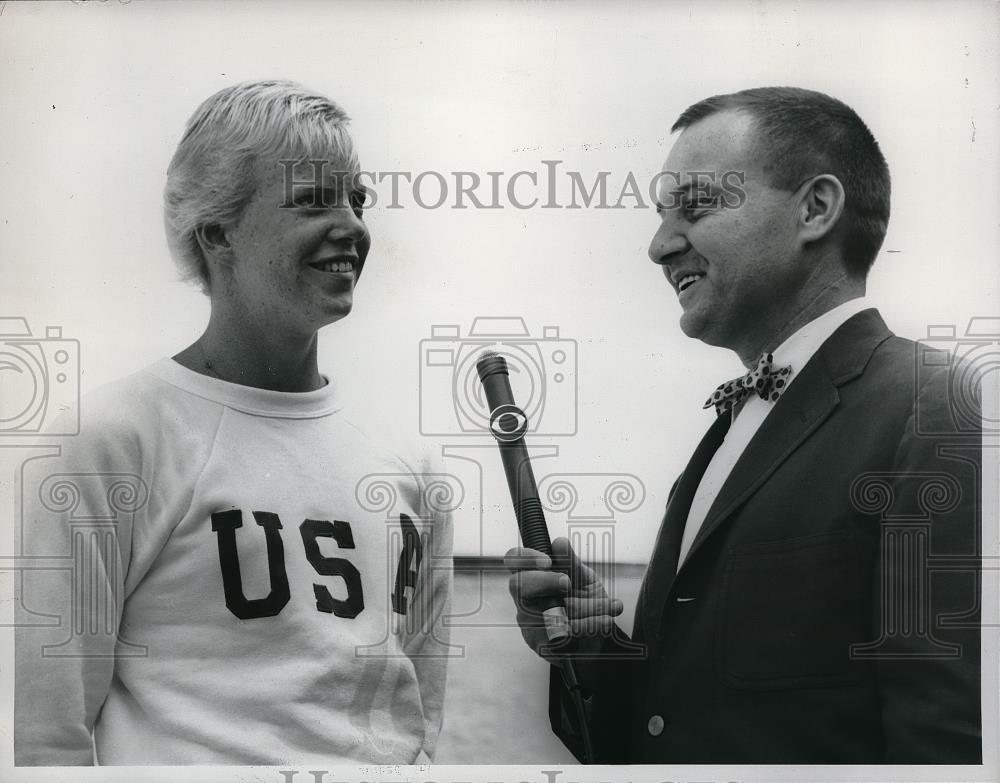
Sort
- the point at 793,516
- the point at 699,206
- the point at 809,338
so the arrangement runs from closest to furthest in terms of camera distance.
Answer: the point at 793,516 → the point at 809,338 → the point at 699,206

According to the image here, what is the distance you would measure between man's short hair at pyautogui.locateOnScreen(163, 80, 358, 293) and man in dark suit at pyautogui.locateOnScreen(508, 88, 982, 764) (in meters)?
0.92

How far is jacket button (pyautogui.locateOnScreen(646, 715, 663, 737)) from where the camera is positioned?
349 centimetres

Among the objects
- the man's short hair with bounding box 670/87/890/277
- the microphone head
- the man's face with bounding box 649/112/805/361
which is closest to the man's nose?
the man's face with bounding box 649/112/805/361

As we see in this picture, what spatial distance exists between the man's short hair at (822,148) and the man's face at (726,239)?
1.3 inches

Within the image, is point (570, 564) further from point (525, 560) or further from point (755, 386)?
point (755, 386)

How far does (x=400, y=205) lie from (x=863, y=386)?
128cm

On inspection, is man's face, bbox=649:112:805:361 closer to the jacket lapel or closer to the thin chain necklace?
the jacket lapel

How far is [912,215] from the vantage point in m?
3.73

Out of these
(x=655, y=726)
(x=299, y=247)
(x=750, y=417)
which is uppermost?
(x=299, y=247)

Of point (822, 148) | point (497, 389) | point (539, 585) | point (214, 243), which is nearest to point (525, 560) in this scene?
point (539, 585)

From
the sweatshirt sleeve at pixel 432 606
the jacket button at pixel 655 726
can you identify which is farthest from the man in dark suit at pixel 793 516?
the sweatshirt sleeve at pixel 432 606

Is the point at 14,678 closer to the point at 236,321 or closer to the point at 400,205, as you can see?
the point at 236,321

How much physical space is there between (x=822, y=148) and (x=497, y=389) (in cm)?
105

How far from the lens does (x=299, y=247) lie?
367 cm
